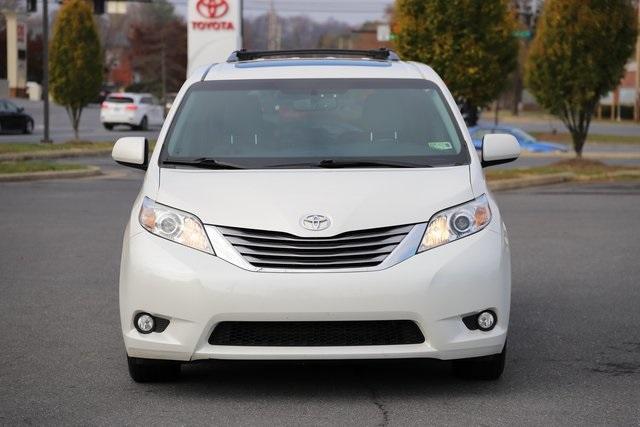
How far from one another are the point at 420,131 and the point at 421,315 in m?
1.54

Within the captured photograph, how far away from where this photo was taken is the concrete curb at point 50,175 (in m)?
23.6

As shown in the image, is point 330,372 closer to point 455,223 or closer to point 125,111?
point 455,223

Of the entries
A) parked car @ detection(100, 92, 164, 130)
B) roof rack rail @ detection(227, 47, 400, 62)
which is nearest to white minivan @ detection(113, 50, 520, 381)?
roof rack rail @ detection(227, 47, 400, 62)

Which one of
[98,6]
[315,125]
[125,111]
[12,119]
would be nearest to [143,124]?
[125,111]

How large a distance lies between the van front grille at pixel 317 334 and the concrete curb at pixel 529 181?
1649 cm

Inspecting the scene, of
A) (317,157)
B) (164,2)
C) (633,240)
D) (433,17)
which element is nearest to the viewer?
(317,157)

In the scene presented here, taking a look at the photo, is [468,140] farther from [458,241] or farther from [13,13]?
[13,13]

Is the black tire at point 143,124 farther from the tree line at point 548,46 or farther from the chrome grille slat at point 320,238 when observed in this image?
the chrome grille slat at point 320,238

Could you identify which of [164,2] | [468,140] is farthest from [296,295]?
[164,2]

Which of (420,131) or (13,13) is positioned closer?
(420,131)

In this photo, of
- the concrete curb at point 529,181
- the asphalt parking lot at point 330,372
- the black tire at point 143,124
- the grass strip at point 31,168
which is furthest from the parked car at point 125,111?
the asphalt parking lot at point 330,372

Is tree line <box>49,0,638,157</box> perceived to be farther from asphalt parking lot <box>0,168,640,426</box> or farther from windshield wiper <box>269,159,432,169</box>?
windshield wiper <box>269,159,432,169</box>

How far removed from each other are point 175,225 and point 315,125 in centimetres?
134

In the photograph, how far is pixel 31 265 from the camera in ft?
39.6
